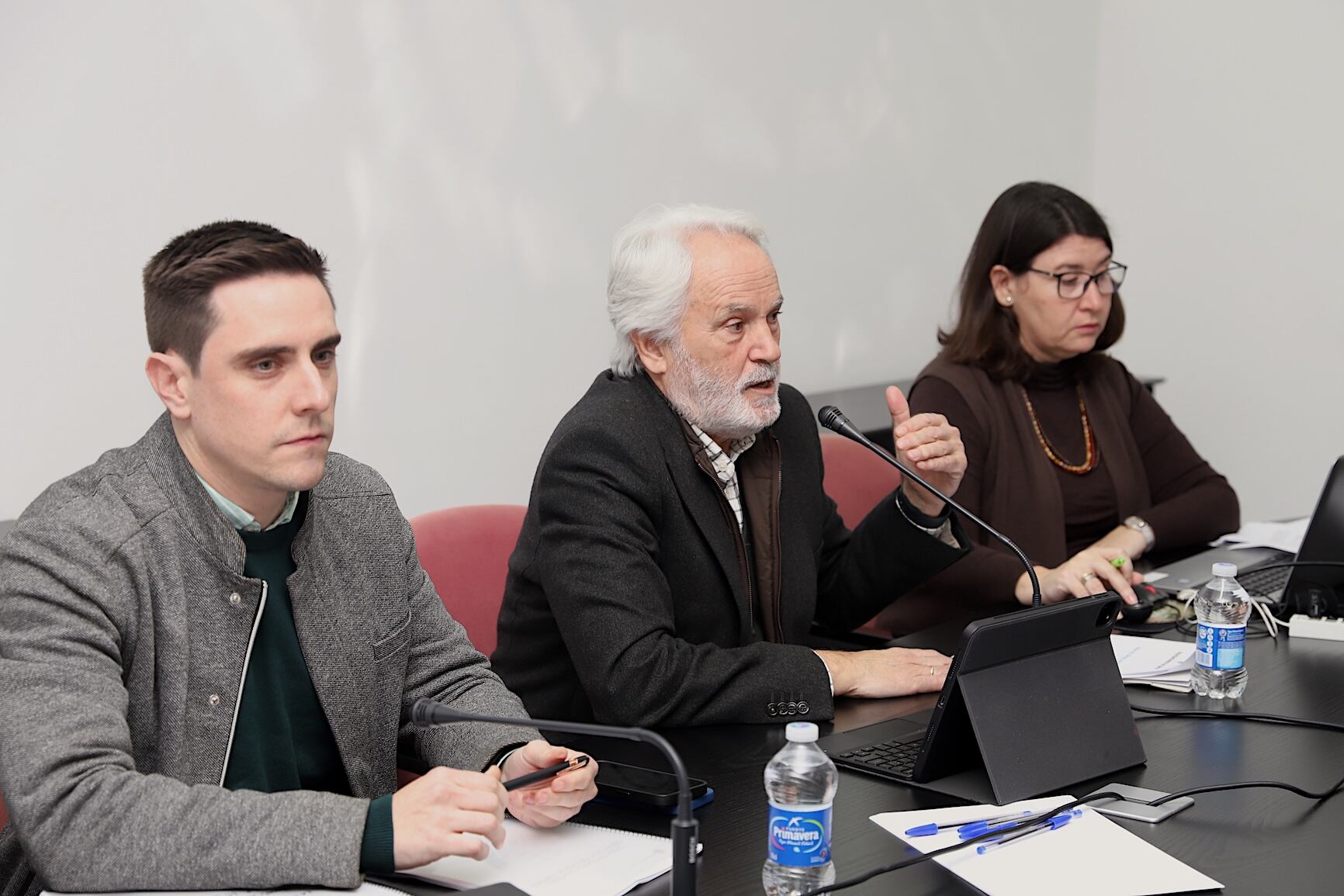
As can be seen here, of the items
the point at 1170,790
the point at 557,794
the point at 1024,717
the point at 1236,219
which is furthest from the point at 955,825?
the point at 1236,219

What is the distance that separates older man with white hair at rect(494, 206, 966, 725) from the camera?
71.2 inches

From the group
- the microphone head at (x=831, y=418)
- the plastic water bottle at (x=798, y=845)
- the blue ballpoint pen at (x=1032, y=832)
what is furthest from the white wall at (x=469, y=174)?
the blue ballpoint pen at (x=1032, y=832)

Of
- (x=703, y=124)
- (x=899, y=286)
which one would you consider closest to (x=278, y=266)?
(x=703, y=124)

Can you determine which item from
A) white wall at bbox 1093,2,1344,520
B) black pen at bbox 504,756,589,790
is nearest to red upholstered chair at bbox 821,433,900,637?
black pen at bbox 504,756,589,790

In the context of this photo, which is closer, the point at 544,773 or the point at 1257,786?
the point at 544,773

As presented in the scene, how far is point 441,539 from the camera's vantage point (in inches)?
87.7

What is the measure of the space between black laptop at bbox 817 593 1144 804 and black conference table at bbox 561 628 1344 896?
3 centimetres

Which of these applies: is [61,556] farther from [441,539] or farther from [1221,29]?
[1221,29]

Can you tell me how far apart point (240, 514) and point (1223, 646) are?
125 cm

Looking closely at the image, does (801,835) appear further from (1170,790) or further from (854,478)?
(854,478)

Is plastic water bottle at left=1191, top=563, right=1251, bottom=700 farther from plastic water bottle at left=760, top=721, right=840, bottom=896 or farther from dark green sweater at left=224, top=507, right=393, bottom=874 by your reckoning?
dark green sweater at left=224, top=507, right=393, bottom=874

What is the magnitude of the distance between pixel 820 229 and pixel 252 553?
8.34 feet

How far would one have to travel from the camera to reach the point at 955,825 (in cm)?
139

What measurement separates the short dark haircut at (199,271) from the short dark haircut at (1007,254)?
69.6 inches
